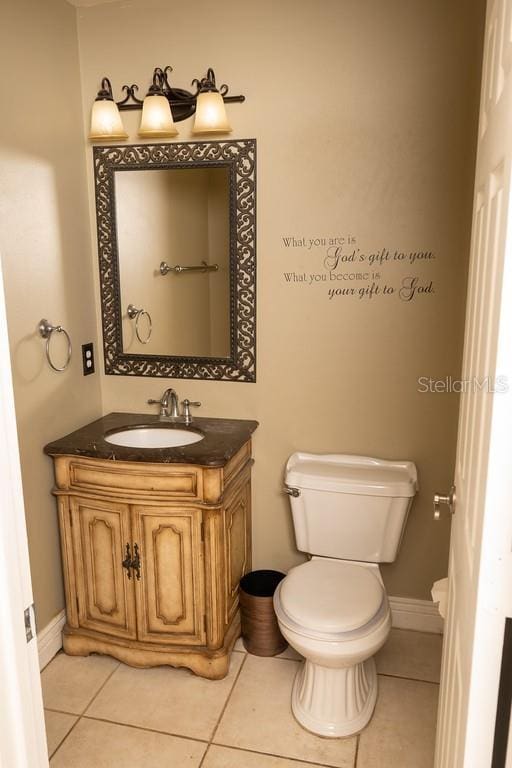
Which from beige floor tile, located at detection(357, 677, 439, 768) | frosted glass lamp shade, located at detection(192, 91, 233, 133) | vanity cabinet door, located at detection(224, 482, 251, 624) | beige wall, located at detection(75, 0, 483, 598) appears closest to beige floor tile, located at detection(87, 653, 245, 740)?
vanity cabinet door, located at detection(224, 482, 251, 624)

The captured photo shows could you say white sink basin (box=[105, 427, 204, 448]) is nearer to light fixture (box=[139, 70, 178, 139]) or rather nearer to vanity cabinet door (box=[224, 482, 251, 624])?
vanity cabinet door (box=[224, 482, 251, 624])

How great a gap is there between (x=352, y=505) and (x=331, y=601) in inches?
16.5

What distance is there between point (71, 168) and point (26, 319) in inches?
27.1

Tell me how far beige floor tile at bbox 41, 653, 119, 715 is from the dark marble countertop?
853 mm

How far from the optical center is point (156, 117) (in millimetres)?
2371

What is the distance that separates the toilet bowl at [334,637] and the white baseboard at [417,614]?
16.7 inches

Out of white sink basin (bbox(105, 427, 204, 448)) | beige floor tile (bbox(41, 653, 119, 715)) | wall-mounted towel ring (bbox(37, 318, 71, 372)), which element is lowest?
beige floor tile (bbox(41, 653, 119, 715))

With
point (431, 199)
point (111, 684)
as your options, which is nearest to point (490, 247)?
point (431, 199)

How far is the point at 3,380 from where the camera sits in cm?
95

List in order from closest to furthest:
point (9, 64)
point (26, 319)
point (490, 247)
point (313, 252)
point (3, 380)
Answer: point (3, 380), point (490, 247), point (9, 64), point (26, 319), point (313, 252)

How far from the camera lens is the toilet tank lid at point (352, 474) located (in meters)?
2.34

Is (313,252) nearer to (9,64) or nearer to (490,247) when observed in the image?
(9,64)

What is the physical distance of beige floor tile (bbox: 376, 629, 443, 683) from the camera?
2.38 meters

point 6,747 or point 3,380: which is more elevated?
point 3,380
